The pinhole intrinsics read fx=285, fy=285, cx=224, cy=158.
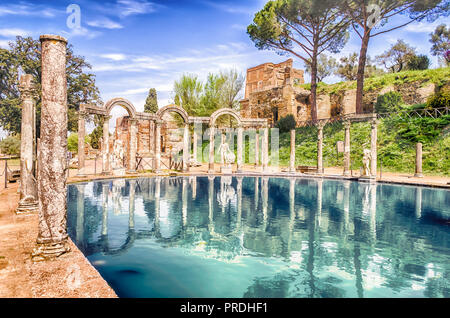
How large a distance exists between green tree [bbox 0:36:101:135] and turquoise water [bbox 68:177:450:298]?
24.4 metres

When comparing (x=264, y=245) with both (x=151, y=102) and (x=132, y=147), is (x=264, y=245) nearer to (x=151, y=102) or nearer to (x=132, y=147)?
(x=132, y=147)

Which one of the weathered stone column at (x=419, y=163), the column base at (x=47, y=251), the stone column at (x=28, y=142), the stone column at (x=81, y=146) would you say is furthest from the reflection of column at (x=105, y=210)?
the weathered stone column at (x=419, y=163)

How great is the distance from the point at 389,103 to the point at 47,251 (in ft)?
89.0

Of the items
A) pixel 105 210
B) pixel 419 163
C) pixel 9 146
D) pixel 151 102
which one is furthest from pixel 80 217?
pixel 151 102

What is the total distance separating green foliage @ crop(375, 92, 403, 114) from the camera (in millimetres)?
24062

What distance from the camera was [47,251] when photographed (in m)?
3.85

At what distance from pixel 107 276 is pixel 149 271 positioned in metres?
0.58

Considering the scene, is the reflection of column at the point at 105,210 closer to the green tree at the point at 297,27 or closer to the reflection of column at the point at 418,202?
the reflection of column at the point at 418,202

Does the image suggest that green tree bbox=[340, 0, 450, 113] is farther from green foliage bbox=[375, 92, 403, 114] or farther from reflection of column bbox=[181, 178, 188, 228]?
reflection of column bbox=[181, 178, 188, 228]

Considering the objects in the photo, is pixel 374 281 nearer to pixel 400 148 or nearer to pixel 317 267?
pixel 317 267

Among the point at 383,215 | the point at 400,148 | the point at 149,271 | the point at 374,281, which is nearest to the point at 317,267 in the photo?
the point at 374,281

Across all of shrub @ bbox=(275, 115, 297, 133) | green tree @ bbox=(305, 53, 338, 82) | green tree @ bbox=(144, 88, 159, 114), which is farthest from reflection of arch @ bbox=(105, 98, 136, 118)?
green tree @ bbox=(305, 53, 338, 82)
